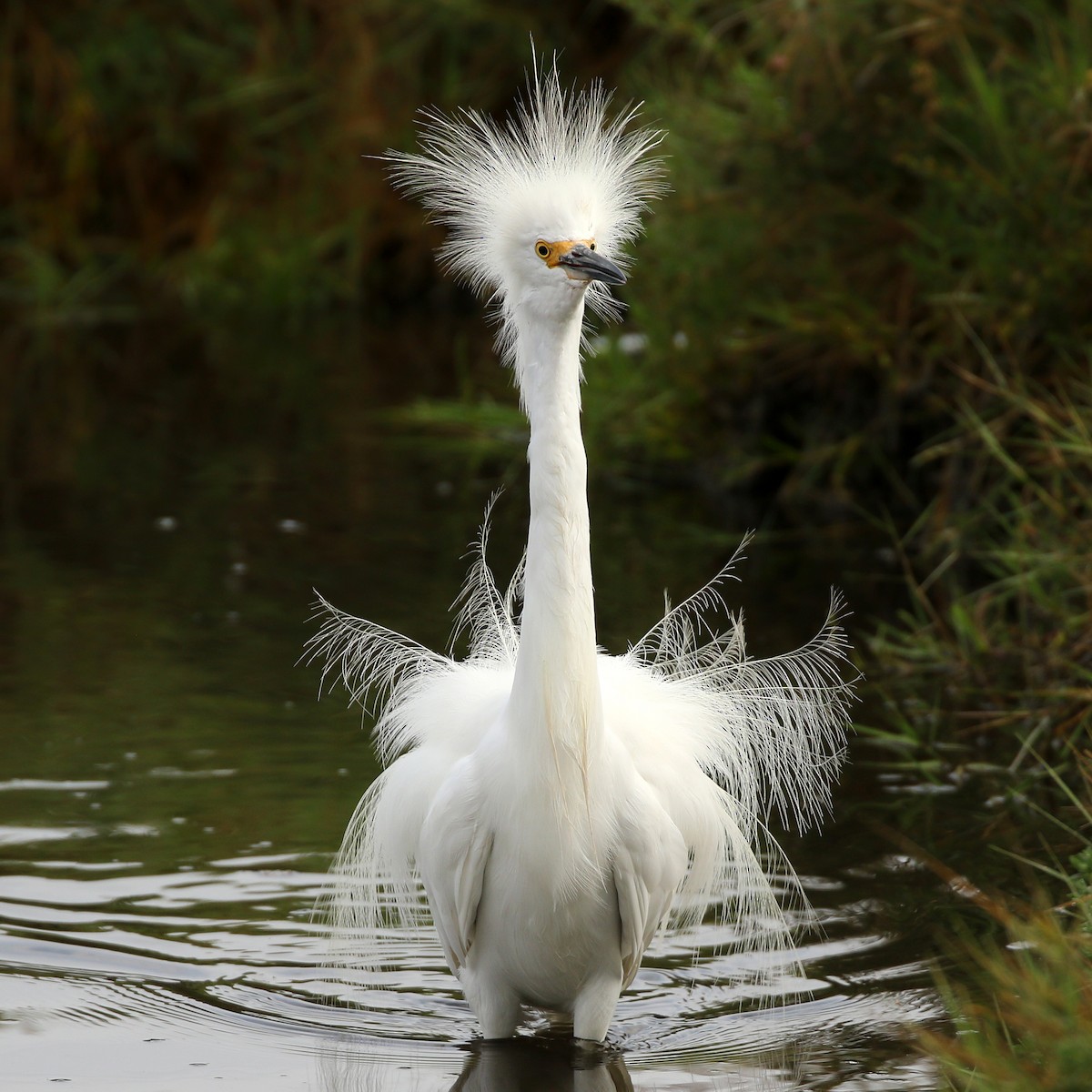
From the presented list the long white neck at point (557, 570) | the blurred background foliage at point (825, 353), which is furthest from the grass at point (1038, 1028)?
the long white neck at point (557, 570)

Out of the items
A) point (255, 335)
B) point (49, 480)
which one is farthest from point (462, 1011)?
point (255, 335)

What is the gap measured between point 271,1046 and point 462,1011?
1.35 feet

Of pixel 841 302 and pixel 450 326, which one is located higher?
pixel 450 326

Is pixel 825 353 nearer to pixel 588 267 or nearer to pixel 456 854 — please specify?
pixel 588 267

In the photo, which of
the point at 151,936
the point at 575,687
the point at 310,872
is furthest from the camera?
the point at 310,872

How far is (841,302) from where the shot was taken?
6859mm

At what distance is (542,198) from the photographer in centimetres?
309

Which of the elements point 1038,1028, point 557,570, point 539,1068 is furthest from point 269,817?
point 1038,1028

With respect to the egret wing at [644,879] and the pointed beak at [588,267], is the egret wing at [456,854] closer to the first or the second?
the egret wing at [644,879]

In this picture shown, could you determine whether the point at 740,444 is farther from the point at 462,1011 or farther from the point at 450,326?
the point at 450,326

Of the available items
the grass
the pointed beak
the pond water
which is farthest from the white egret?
the grass

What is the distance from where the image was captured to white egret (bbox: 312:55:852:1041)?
3039mm

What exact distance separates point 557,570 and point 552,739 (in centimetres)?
29

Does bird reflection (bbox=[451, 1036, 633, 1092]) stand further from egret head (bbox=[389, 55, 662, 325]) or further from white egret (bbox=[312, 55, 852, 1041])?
egret head (bbox=[389, 55, 662, 325])
